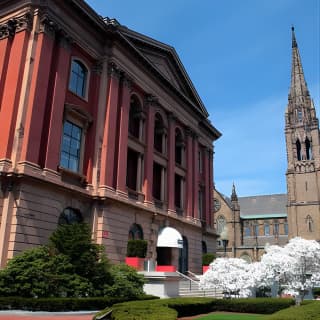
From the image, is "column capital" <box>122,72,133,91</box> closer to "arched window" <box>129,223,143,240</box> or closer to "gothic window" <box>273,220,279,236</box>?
"arched window" <box>129,223,143,240</box>

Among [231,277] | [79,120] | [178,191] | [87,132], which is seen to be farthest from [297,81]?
[79,120]

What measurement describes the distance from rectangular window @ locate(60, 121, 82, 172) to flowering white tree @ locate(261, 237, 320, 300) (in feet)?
44.9

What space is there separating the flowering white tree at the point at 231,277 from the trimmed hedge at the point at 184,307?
2.32 metres

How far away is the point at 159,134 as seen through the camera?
35.9m

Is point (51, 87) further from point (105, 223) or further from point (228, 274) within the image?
point (228, 274)

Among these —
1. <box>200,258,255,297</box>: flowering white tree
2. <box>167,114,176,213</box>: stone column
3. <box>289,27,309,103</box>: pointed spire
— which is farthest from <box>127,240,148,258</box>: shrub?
<box>289,27,309,103</box>: pointed spire

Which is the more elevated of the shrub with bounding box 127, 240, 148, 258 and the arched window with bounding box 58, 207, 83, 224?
the arched window with bounding box 58, 207, 83, 224

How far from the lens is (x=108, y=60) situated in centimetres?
A: 2800

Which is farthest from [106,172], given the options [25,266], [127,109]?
[25,266]

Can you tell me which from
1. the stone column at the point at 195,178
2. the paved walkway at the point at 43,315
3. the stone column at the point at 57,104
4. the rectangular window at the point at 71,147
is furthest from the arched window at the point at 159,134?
the paved walkway at the point at 43,315

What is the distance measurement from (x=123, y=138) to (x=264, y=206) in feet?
237

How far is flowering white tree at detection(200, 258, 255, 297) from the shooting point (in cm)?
2394

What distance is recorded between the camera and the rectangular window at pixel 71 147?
24083 millimetres

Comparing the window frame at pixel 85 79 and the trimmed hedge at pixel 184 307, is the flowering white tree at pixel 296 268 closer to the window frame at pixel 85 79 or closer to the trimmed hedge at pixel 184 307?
the trimmed hedge at pixel 184 307
